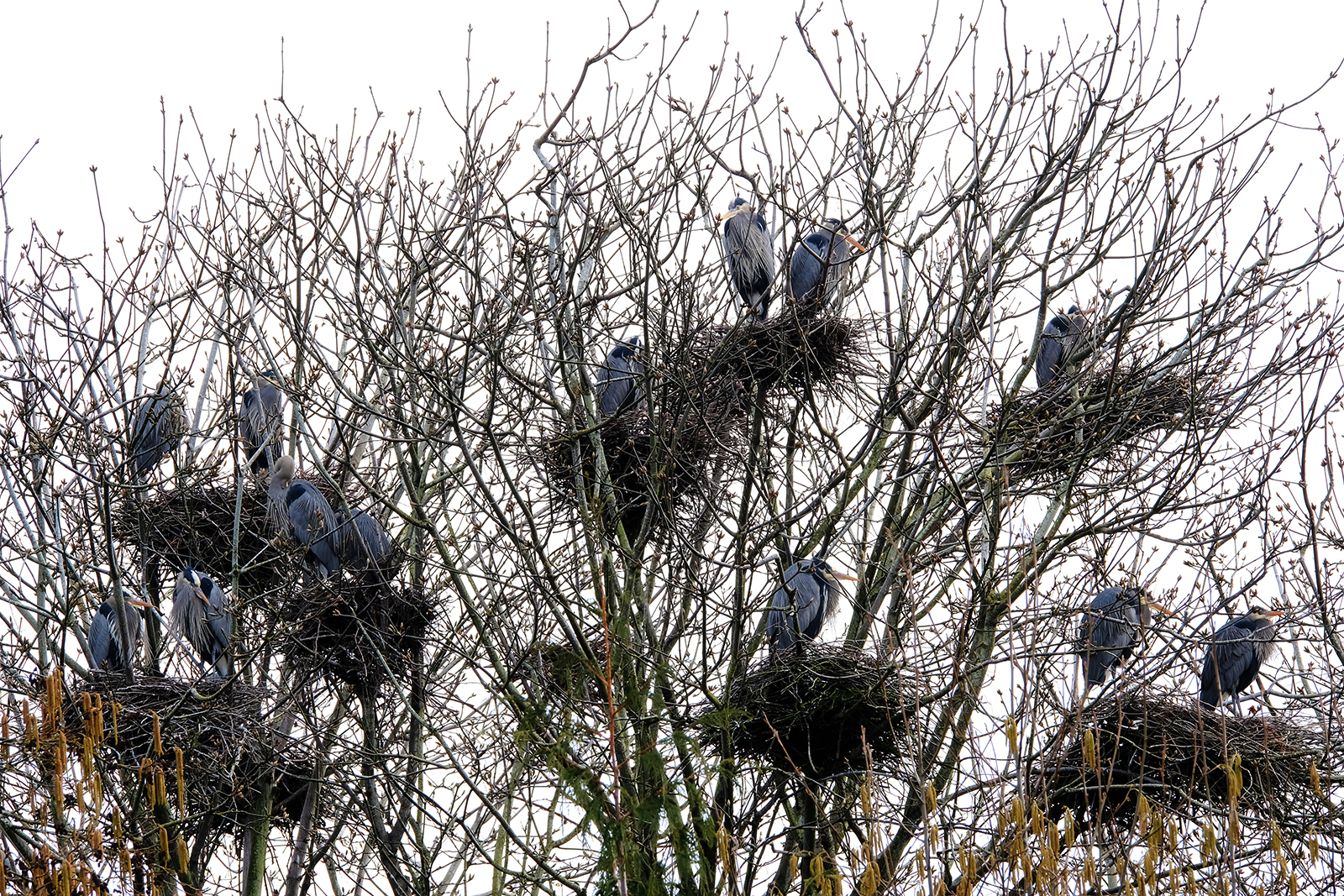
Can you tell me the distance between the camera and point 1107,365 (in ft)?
18.8

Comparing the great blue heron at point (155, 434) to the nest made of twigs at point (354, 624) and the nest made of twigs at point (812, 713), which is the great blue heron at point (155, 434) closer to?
the nest made of twigs at point (354, 624)

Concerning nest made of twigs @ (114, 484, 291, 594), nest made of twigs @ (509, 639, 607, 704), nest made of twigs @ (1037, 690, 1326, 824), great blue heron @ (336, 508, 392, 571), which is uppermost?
nest made of twigs @ (114, 484, 291, 594)

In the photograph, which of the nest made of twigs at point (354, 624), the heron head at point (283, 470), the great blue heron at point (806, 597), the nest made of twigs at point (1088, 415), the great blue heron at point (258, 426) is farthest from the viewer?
the great blue heron at point (258, 426)

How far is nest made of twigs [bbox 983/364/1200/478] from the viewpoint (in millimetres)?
5430

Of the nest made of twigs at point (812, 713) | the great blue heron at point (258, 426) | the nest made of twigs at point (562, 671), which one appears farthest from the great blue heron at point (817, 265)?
the great blue heron at point (258, 426)

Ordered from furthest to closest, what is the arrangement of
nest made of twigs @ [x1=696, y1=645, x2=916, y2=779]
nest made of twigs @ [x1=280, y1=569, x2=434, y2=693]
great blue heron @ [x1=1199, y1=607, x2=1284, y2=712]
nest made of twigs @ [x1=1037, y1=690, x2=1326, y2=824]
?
great blue heron @ [x1=1199, y1=607, x2=1284, y2=712] → nest made of twigs @ [x1=280, y1=569, x2=434, y2=693] → nest made of twigs @ [x1=696, y1=645, x2=916, y2=779] → nest made of twigs @ [x1=1037, y1=690, x2=1326, y2=824]

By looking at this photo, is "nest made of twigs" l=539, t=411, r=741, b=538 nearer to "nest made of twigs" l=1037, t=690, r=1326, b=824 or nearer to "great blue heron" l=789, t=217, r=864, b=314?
"great blue heron" l=789, t=217, r=864, b=314

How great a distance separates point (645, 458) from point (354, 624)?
1.36 meters

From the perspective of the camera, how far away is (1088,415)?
558 cm

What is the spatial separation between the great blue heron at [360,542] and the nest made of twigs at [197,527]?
0.97ft

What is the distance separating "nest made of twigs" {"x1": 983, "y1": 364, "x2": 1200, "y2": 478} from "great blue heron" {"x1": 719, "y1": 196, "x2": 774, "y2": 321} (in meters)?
1.10

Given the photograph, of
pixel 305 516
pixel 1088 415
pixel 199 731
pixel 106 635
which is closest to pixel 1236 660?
pixel 1088 415

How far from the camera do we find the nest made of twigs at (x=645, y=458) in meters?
5.48

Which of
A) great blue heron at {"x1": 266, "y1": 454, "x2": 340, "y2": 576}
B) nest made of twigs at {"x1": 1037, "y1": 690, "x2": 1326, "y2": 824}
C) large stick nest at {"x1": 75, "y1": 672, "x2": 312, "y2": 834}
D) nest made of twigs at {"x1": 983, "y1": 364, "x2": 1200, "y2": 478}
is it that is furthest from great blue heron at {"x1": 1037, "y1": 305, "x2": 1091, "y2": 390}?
large stick nest at {"x1": 75, "y1": 672, "x2": 312, "y2": 834}
